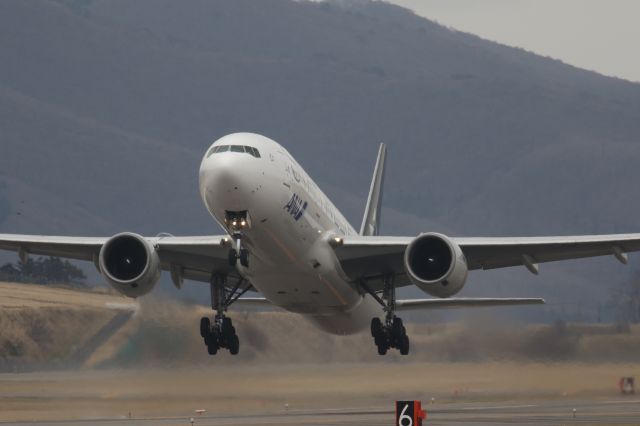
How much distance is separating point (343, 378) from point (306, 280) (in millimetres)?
8989

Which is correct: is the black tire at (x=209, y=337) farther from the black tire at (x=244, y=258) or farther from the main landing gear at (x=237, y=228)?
the main landing gear at (x=237, y=228)

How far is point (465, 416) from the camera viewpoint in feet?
138

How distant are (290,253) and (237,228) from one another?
6.72ft

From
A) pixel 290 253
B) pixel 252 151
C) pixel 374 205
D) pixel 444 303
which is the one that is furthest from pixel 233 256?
pixel 374 205

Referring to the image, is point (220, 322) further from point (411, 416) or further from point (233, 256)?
point (411, 416)

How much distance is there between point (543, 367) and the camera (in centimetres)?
4306

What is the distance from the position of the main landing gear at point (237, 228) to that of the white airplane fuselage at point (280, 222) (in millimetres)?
121

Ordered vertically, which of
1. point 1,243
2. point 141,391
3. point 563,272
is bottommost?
point 141,391

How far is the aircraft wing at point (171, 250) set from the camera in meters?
35.9

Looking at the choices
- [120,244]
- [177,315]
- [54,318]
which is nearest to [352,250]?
[120,244]

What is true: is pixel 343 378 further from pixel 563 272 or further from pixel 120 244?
pixel 563 272

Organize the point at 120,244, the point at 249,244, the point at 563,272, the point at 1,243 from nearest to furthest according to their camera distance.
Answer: the point at 249,244
the point at 120,244
the point at 1,243
the point at 563,272

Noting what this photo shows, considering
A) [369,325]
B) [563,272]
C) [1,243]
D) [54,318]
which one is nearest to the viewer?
[1,243]

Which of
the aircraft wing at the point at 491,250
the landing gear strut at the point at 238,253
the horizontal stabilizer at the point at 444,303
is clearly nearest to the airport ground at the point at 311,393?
the horizontal stabilizer at the point at 444,303
